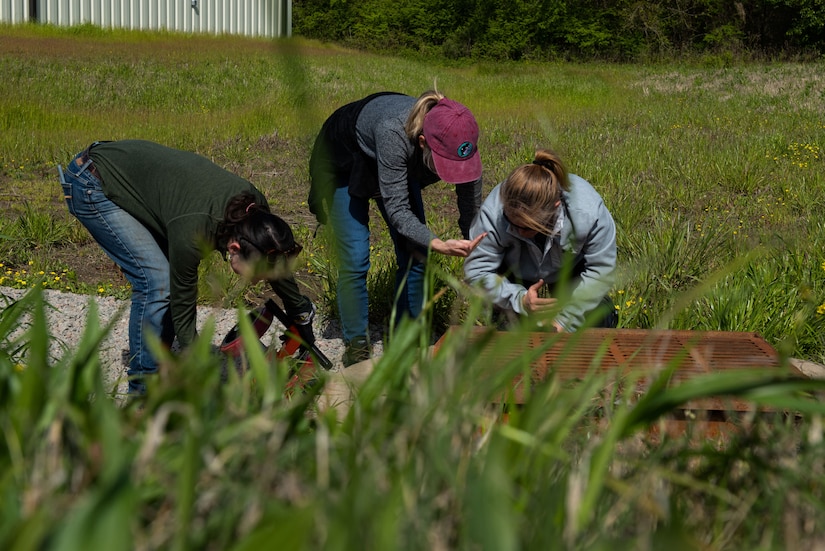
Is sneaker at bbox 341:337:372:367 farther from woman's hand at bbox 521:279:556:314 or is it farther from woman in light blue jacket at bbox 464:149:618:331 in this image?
woman's hand at bbox 521:279:556:314

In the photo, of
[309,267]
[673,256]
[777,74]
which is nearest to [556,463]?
[673,256]

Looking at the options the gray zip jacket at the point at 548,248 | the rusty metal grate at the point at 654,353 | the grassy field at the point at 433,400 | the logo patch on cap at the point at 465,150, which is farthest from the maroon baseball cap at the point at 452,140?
the rusty metal grate at the point at 654,353

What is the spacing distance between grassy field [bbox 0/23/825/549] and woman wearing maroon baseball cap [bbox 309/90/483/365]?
221 millimetres

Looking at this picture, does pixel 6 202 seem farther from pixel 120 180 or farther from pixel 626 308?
pixel 626 308

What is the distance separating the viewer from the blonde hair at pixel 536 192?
315 cm

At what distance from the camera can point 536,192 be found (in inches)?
124

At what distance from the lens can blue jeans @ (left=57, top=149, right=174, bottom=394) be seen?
11.3ft

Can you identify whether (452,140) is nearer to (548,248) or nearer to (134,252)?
(548,248)

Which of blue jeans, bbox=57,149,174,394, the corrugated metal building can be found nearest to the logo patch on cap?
blue jeans, bbox=57,149,174,394

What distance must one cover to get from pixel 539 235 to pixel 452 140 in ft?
1.69

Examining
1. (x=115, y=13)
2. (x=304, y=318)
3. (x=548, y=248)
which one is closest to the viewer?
(x=548, y=248)

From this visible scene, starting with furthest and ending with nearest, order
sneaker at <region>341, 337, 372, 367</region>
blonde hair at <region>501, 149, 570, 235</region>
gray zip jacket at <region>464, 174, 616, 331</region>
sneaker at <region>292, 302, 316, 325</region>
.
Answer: sneaker at <region>341, 337, 372, 367</region> < sneaker at <region>292, 302, 316, 325</region> < gray zip jacket at <region>464, 174, 616, 331</region> < blonde hair at <region>501, 149, 570, 235</region>

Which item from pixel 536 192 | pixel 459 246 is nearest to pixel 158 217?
pixel 459 246

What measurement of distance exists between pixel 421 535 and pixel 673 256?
12.7 ft
